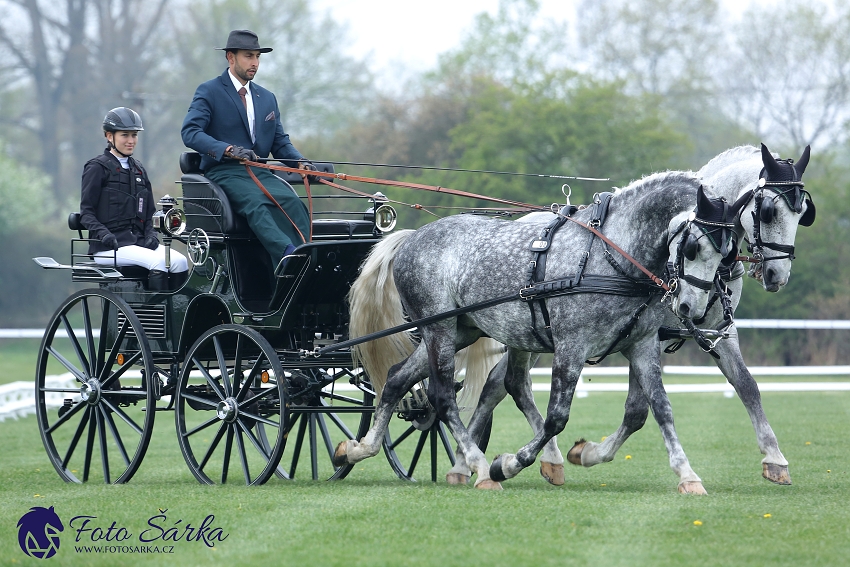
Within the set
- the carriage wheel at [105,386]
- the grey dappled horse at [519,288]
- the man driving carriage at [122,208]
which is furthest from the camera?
the man driving carriage at [122,208]

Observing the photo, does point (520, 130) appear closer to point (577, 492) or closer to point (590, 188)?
point (590, 188)

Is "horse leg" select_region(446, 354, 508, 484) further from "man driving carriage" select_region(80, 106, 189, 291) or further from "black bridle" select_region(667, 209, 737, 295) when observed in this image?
"man driving carriage" select_region(80, 106, 189, 291)

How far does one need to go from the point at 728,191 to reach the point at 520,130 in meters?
19.4

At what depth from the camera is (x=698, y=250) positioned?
20.3 feet

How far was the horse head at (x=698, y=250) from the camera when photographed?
6176 millimetres

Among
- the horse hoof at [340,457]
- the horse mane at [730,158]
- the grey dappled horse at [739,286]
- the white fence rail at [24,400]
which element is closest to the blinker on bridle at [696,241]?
the grey dappled horse at [739,286]

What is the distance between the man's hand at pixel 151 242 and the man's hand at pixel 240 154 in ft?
4.01

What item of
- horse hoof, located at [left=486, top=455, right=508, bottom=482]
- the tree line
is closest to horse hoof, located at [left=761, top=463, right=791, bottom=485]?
horse hoof, located at [left=486, top=455, right=508, bottom=482]

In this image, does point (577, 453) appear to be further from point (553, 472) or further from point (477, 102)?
point (477, 102)

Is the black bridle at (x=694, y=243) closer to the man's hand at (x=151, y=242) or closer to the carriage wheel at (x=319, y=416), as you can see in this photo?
the carriage wheel at (x=319, y=416)

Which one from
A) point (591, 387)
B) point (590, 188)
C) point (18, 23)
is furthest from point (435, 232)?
point (18, 23)

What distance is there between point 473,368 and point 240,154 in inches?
86.0

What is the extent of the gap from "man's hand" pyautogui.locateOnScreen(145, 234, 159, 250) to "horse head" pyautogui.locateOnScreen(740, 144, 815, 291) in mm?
4110

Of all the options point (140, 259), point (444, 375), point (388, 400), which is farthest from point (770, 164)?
point (140, 259)
